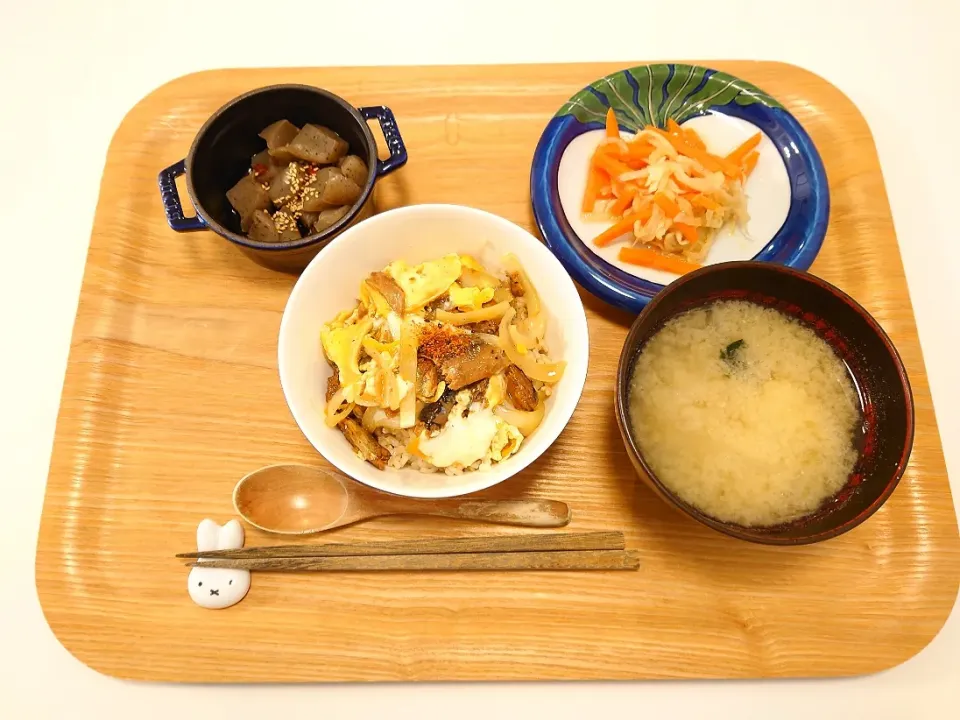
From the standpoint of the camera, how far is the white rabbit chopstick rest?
169 centimetres

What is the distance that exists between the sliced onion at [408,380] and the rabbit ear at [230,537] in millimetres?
581

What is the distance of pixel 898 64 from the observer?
8.77 feet

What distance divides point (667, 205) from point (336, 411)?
1.17 m

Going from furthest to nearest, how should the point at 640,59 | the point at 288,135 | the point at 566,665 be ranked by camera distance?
the point at 640,59, the point at 288,135, the point at 566,665

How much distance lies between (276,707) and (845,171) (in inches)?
96.6

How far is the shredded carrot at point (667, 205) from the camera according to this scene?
1967mm

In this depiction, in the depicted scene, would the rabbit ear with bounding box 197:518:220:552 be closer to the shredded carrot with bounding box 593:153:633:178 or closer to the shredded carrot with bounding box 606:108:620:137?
the shredded carrot with bounding box 593:153:633:178

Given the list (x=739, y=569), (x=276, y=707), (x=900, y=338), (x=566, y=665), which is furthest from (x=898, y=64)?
(x=276, y=707)

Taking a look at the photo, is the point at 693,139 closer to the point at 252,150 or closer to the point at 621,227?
the point at 621,227

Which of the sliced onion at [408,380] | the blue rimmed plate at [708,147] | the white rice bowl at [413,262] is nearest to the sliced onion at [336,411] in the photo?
the white rice bowl at [413,262]

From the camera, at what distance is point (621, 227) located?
1992 millimetres

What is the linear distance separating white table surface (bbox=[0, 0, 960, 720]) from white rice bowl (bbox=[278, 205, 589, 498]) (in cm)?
65

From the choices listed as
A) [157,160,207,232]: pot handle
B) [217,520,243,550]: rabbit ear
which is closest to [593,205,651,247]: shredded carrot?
[157,160,207,232]: pot handle

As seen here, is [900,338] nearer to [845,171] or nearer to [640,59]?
[845,171]
